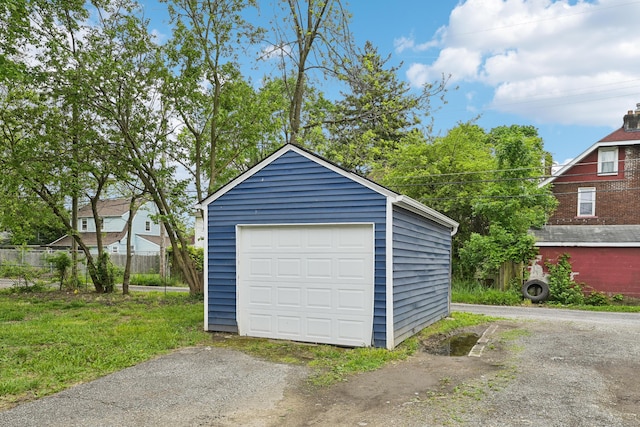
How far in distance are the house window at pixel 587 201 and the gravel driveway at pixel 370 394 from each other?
646 inches

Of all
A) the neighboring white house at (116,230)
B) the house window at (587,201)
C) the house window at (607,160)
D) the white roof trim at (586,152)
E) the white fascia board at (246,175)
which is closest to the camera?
the white fascia board at (246,175)

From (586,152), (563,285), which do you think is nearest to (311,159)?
(563,285)

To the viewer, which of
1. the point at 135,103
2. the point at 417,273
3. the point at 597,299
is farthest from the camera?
the point at 597,299

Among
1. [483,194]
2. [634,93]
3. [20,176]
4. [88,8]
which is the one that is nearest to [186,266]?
[20,176]

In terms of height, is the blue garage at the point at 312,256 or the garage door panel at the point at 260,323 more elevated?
the blue garage at the point at 312,256

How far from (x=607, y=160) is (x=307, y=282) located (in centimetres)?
1885

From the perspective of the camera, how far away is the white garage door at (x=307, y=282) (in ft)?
24.7

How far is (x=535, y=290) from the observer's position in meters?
16.2

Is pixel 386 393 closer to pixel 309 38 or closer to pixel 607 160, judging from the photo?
pixel 309 38

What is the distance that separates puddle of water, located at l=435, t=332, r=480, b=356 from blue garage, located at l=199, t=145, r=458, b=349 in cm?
63

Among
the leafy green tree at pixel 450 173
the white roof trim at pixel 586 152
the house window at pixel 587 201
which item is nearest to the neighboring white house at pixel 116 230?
the leafy green tree at pixel 450 173

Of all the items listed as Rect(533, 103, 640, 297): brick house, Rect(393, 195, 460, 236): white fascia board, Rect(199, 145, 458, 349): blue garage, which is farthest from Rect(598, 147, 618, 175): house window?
Rect(199, 145, 458, 349): blue garage

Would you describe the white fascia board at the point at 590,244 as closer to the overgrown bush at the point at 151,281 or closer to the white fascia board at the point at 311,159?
the white fascia board at the point at 311,159

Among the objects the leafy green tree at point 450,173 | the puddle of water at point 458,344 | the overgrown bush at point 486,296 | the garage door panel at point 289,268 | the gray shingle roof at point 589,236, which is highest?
the leafy green tree at point 450,173
